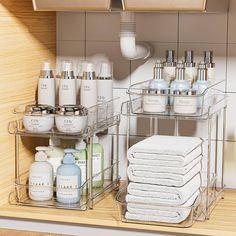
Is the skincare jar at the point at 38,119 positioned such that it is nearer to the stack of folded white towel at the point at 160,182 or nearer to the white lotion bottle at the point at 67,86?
the white lotion bottle at the point at 67,86

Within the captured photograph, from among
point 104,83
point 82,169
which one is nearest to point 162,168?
point 82,169

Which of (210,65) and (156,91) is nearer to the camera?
(156,91)

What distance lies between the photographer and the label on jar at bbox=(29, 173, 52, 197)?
1886 mm

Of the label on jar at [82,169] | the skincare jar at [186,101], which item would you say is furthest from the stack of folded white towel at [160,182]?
the label on jar at [82,169]

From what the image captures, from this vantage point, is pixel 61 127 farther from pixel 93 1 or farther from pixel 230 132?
pixel 230 132

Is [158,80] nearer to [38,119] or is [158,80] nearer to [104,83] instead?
[104,83]

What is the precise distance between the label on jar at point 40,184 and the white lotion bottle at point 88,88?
0.84 feet

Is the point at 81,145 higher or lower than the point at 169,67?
lower

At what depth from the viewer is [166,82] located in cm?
190

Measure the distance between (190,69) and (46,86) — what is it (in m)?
0.43

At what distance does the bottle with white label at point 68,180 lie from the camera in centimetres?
185

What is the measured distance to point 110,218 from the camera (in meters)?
1.78

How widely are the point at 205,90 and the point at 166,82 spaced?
0.15 meters

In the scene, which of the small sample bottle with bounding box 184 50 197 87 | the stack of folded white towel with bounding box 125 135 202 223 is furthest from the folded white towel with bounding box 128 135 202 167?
the small sample bottle with bounding box 184 50 197 87
